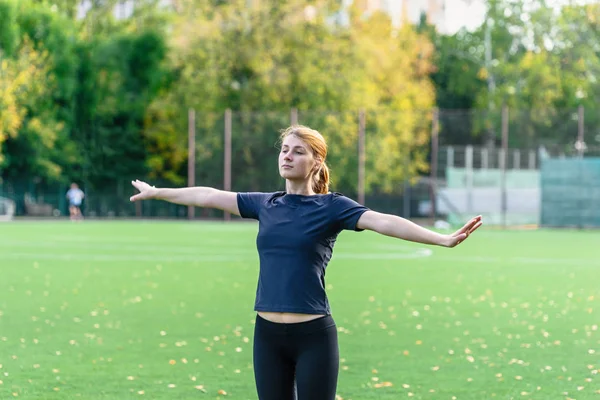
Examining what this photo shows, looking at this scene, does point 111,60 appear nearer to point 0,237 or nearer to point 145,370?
point 0,237

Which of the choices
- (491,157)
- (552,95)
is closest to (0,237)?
(491,157)

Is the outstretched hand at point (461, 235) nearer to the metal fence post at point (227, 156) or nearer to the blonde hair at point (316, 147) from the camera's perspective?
the blonde hair at point (316, 147)

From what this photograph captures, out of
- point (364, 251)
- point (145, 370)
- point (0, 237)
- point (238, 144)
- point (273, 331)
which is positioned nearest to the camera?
point (273, 331)

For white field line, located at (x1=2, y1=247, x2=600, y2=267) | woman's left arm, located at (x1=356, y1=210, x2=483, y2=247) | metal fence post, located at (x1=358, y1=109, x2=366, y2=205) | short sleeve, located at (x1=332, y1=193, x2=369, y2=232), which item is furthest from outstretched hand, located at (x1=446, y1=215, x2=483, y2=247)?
metal fence post, located at (x1=358, y1=109, x2=366, y2=205)

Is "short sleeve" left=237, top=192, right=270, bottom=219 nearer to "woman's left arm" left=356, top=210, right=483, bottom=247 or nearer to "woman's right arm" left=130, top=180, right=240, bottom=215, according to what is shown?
"woman's right arm" left=130, top=180, right=240, bottom=215

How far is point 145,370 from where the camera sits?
871 cm

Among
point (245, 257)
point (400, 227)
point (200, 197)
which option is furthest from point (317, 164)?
point (245, 257)

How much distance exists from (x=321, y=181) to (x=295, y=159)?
262mm

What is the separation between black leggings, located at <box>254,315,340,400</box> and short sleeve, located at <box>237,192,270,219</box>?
1.67ft

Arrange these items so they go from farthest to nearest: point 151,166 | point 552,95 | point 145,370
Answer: point 552,95 → point 151,166 → point 145,370

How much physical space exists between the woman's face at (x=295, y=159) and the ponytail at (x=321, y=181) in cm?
12

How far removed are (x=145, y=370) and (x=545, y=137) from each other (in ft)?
116

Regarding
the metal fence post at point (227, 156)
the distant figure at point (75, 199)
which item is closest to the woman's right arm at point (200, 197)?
the metal fence post at point (227, 156)

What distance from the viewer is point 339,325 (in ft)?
37.8
